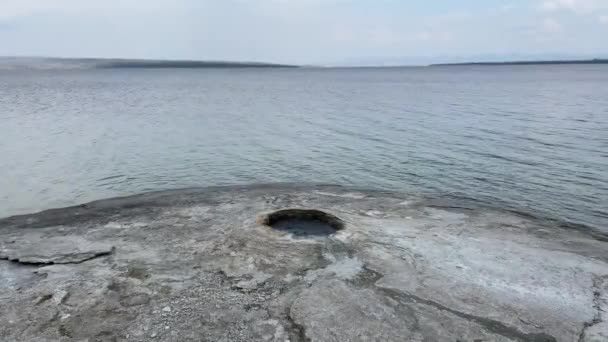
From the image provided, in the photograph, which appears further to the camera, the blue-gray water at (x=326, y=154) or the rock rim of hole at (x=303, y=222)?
the blue-gray water at (x=326, y=154)

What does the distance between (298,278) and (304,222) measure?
140 inches

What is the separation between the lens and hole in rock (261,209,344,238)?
11.3 meters

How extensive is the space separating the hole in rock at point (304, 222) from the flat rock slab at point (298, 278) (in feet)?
0.97

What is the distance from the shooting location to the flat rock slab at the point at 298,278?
693 cm

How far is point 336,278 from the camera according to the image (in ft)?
28.0

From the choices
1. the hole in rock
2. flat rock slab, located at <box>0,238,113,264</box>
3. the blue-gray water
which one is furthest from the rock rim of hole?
the blue-gray water

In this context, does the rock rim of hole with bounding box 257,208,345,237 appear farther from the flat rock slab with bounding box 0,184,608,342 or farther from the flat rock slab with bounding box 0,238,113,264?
the flat rock slab with bounding box 0,238,113,264

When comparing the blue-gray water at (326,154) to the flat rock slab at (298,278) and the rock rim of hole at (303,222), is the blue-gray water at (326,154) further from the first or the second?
the rock rim of hole at (303,222)

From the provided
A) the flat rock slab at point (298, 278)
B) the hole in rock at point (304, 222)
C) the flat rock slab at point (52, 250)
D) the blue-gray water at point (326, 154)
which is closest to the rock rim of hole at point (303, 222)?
the hole in rock at point (304, 222)

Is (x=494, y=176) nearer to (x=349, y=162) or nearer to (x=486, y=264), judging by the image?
(x=349, y=162)

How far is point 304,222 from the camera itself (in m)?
12.0

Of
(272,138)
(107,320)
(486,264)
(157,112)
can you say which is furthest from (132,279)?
(157,112)

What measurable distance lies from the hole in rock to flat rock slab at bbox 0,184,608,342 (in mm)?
297

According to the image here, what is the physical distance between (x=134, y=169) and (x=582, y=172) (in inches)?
758
